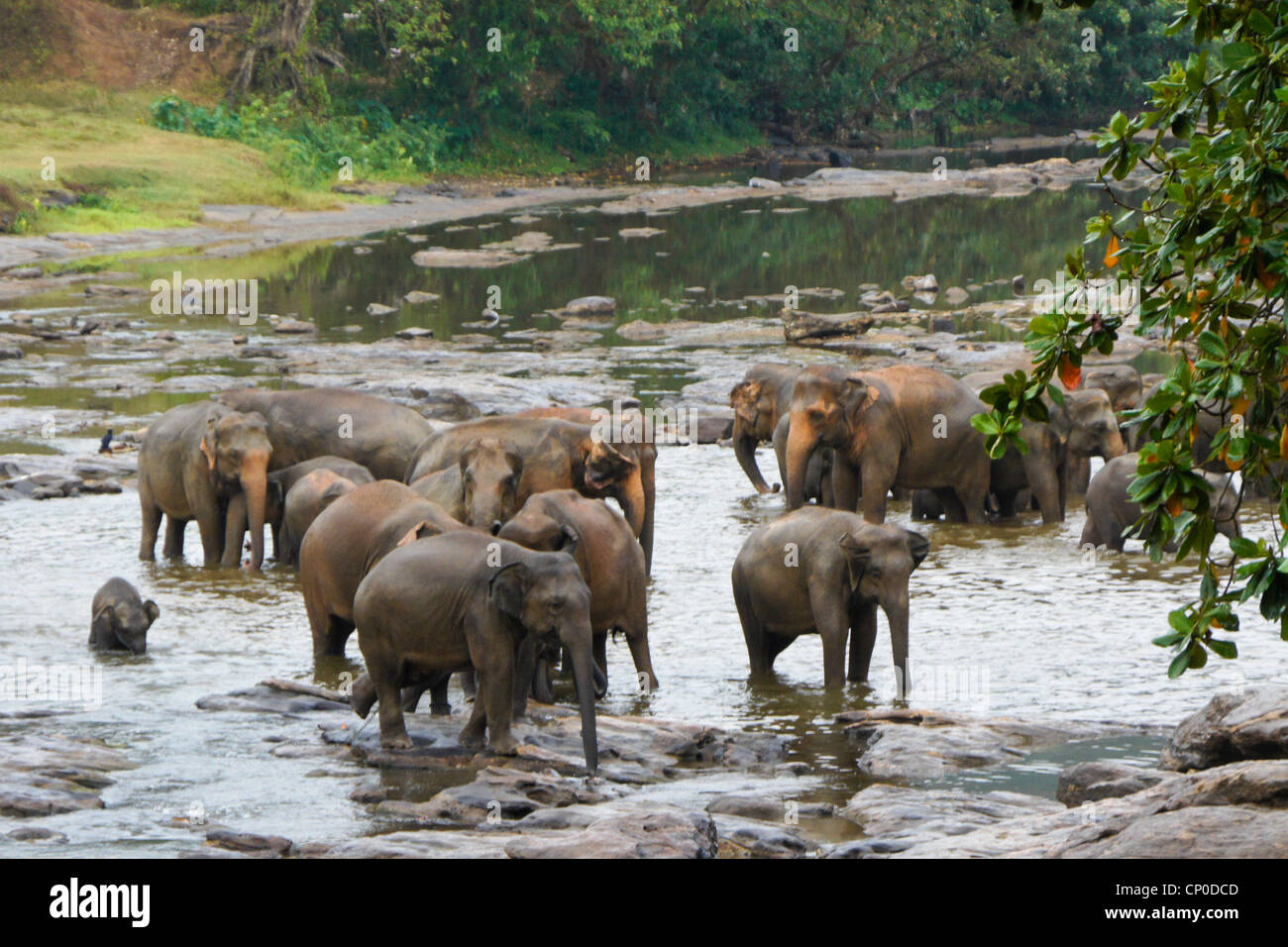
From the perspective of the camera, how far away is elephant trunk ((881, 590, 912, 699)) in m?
10.9

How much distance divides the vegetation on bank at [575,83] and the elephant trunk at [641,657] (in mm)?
29380

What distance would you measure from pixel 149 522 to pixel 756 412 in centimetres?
604

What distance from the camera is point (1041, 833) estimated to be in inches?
294

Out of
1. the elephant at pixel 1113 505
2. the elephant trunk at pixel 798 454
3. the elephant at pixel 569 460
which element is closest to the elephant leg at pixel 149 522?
the elephant at pixel 569 460

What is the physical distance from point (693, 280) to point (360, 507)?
25933mm

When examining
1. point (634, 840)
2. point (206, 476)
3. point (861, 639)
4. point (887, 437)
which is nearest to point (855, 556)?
point (861, 639)

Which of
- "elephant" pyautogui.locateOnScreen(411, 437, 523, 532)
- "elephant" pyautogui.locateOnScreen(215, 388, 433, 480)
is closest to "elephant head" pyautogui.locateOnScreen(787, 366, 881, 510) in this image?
"elephant" pyautogui.locateOnScreen(215, 388, 433, 480)

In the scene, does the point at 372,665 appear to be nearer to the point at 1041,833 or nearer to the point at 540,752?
the point at 540,752

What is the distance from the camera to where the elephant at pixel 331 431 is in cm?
1608

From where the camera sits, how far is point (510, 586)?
898 centimetres

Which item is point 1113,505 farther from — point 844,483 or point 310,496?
point 310,496

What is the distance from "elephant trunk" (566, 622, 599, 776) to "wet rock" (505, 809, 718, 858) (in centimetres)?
134

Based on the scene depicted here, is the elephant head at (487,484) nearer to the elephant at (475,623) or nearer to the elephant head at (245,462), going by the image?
the elephant at (475,623)

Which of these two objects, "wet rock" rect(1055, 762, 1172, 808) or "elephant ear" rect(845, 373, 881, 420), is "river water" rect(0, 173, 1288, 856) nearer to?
"wet rock" rect(1055, 762, 1172, 808)
